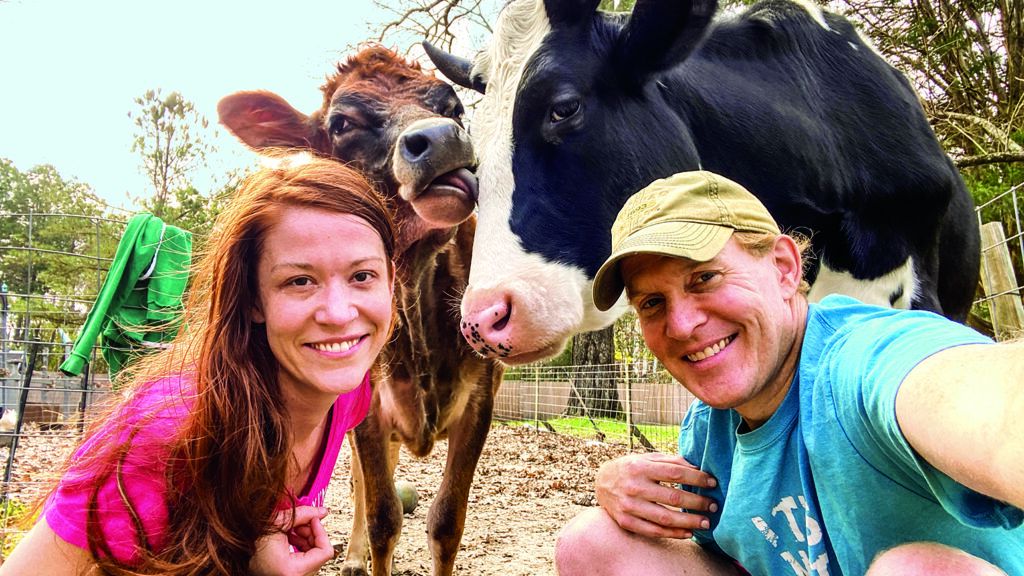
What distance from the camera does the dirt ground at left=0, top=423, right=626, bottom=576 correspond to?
4133mm

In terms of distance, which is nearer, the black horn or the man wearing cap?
the man wearing cap

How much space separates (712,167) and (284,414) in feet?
5.92

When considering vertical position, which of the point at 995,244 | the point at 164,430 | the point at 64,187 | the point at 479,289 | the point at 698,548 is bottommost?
the point at 698,548

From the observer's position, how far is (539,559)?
4.14 meters

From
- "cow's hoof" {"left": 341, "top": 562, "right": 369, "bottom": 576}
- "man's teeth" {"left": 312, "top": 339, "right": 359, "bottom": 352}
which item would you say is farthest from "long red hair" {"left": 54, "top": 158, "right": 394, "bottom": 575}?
"cow's hoof" {"left": 341, "top": 562, "right": 369, "bottom": 576}

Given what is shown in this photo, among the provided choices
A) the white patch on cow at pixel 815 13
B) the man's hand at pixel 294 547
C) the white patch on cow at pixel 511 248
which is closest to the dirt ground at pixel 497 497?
the man's hand at pixel 294 547

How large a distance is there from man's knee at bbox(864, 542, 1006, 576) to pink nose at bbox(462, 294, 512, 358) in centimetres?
123

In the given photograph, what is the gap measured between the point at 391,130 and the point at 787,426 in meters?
2.71

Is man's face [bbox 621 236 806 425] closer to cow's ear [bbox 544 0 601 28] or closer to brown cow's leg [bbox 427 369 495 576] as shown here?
cow's ear [bbox 544 0 601 28]

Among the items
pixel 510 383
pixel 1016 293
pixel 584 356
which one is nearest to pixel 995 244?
pixel 1016 293

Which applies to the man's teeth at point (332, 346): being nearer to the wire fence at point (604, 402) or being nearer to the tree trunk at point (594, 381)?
the wire fence at point (604, 402)

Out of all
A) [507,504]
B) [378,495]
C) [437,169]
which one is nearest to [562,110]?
[437,169]

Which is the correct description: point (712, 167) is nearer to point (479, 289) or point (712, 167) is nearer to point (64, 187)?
point (479, 289)

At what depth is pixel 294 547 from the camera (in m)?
2.00
